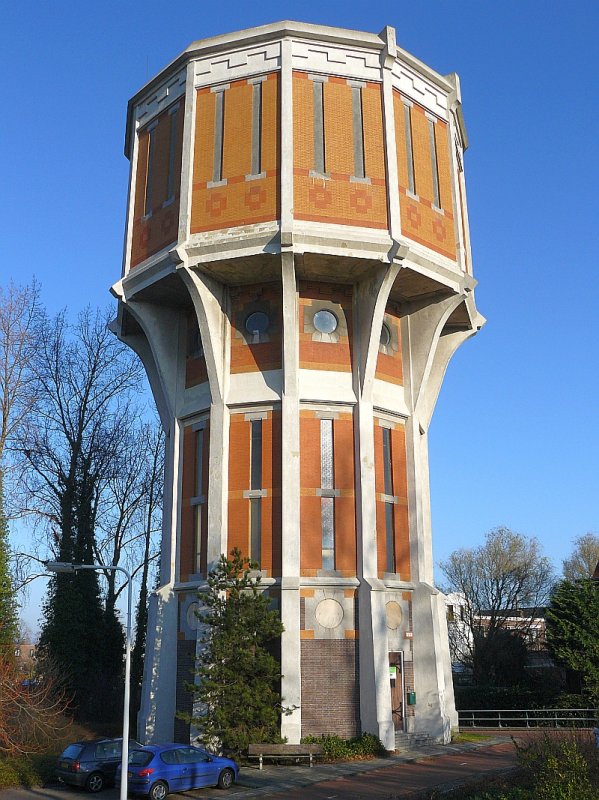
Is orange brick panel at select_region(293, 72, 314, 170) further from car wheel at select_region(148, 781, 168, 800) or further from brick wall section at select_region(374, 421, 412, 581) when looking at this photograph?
car wheel at select_region(148, 781, 168, 800)

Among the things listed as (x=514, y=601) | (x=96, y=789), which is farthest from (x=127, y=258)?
(x=514, y=601)

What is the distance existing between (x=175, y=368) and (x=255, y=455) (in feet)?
15.6

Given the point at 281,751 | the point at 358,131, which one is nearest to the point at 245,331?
the point at 358,131

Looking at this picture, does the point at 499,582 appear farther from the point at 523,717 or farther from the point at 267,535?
the point at 267,535

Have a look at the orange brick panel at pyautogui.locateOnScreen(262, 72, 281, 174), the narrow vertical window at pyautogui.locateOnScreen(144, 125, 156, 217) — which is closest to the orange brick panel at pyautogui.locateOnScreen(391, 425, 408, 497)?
the orange brick panel at pyautogui.locateOnScreen(262, 72, 281, 174)

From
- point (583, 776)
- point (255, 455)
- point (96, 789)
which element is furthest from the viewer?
point (255, 455)

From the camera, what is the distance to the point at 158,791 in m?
17.5

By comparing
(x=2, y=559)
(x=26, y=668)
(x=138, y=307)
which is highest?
(x=138, y=307)

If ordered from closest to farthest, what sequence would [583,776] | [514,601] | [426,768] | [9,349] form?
[583,776], [426,768], [9,349], [514,601]

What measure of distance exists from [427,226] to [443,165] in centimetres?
313

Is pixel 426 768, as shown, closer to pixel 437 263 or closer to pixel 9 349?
pixel 437 263

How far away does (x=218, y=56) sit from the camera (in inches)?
1039

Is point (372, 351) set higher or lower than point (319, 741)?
higher

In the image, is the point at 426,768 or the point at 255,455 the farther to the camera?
the point at 255,455
